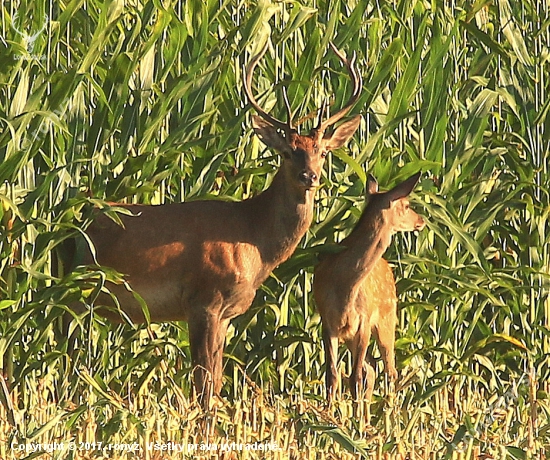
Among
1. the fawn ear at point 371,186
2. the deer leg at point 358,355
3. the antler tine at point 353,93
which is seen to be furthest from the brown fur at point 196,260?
the deer leg at point 358,355

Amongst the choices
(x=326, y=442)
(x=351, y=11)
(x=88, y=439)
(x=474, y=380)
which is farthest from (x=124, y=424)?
(x=351, y=11)

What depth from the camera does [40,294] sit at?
761 cm

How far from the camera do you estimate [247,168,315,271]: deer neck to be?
8227 millimetres

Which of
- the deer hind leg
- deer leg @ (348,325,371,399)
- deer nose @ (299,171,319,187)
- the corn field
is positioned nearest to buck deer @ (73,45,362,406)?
deer nose @ (299,171,319,187)

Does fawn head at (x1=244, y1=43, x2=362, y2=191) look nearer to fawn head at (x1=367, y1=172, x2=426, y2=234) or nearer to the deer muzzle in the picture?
the deer muzzle

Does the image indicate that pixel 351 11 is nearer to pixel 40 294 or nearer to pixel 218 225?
pixel 218 225

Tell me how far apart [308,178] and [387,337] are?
3.81ft

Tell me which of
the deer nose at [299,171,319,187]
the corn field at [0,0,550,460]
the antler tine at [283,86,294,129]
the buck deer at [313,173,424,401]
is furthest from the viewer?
the buck deer at [313,173,424,401]

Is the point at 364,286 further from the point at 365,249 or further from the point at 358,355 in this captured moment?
the point at 358,355

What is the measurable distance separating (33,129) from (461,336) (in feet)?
10.2

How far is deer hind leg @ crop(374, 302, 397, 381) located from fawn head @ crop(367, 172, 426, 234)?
454mm

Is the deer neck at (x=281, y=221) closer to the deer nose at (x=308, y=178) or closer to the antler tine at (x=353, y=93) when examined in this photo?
the deer nose at (x=308, y=178)

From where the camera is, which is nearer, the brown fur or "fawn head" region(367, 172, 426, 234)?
the brown fur

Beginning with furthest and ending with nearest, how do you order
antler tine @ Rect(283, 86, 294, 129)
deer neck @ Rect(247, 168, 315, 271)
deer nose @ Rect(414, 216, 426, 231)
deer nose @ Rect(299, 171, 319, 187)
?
deer nose @ Rect(414, 216, 426, 231) → deer neck @ Rect(247, 168, 315, 271) → antler tine @ Rect(283, 86, 294, 129) → deer nose @ Rect(299, 171, 319, 187)
